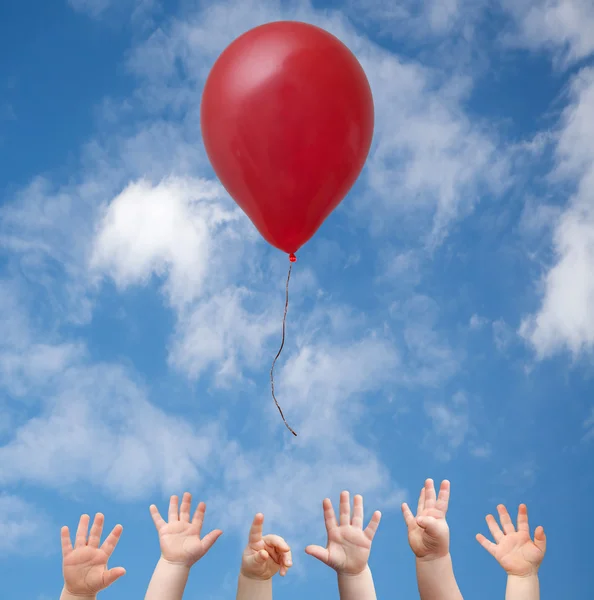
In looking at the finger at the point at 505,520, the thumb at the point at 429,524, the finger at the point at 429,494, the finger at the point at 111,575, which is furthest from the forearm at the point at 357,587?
the finger at the point at 111,575

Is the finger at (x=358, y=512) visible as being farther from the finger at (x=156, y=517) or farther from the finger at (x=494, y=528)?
the finger at (x=156, y=517)

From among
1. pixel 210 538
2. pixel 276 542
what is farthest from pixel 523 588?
pixel 210 538

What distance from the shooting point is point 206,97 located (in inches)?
121

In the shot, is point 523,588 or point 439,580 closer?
point 439,580

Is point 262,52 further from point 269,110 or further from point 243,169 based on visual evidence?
point 243,169

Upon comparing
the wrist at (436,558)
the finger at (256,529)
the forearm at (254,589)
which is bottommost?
the forearm at (254,589)

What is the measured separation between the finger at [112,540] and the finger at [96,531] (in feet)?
0.12

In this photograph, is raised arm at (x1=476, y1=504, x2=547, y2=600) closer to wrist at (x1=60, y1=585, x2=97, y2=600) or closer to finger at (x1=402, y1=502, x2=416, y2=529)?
finger at (x1=402, y1=502, x2=416, y2=529)

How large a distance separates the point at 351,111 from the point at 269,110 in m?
0.35

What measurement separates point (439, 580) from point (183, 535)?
116cm

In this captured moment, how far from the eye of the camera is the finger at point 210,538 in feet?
10.8

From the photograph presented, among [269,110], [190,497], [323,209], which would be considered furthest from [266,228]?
[190,497]

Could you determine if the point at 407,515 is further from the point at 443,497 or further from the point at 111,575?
the point at 111,575

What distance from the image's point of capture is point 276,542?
2.90 m
